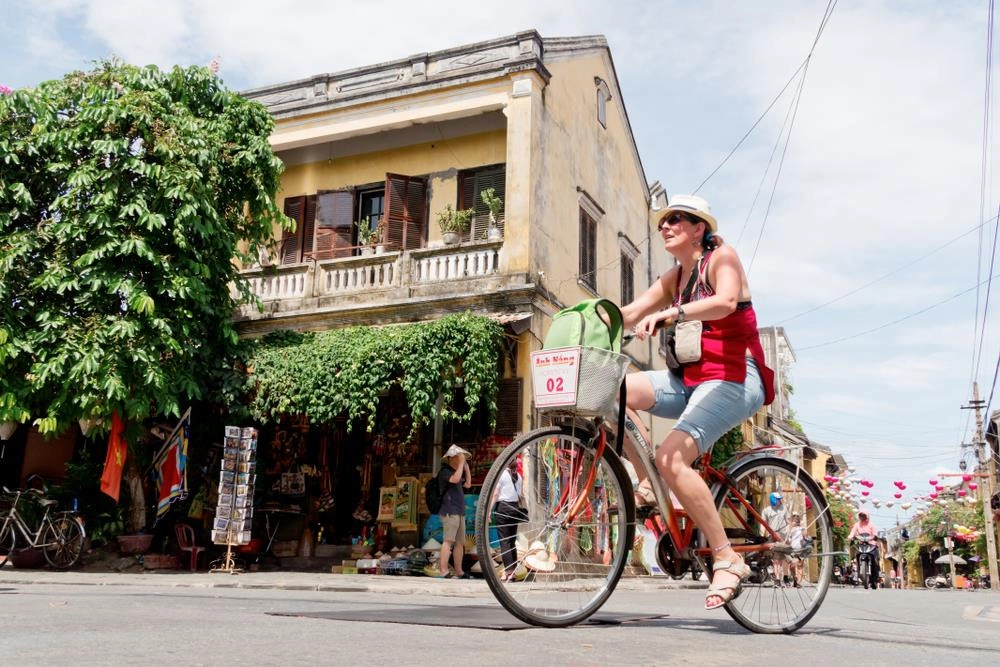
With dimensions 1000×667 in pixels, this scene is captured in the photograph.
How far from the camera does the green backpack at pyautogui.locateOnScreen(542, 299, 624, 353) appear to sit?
3822mm

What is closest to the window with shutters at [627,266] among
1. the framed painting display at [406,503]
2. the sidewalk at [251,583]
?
the framed painting display at [406,503]

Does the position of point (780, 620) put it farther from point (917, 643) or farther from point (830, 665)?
point (830, 665)

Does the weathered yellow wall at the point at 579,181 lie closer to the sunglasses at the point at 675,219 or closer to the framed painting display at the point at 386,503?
the framed painting display at the point at 386,503

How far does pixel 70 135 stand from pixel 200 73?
2.08 m

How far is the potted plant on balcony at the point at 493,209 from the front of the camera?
1560 centimetres

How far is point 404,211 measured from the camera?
16625 millimetres

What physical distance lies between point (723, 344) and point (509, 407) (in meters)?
10.5

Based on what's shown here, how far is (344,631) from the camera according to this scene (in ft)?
11.5

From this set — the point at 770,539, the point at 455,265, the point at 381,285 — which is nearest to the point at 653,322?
the point at 770,539

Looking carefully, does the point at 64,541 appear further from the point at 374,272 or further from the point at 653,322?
the point at 653,322

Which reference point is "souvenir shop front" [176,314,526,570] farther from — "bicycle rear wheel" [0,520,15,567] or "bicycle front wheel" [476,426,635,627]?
"bicycle front wheel" [476,426,635,627]

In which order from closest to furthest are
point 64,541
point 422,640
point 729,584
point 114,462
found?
point 422,640
point 729,584
point 64,541
point 114,462

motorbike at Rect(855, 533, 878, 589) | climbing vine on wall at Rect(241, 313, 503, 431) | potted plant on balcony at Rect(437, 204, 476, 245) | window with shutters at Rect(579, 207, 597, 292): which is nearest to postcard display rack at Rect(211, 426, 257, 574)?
climbing vine on wall at Rect(241, 313, 503, 431)

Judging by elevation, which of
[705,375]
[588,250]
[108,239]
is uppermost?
[588,250]
